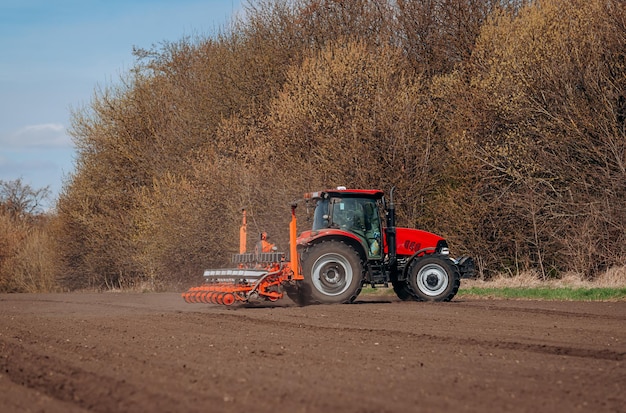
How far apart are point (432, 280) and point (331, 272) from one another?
2.24 metres

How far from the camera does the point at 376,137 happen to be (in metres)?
26.6

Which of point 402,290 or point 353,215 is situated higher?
point 353,215

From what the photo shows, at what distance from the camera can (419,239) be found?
17891 millimetres

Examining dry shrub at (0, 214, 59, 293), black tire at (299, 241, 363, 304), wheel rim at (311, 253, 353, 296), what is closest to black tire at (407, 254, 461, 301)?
black tire at (299, 241, 363, 304)

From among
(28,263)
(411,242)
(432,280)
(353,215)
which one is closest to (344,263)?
(353,215)

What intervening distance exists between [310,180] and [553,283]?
827 cm

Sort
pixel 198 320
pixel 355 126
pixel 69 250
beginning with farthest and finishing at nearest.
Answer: pixel 69 250 < pixel 355 126 < pixel 198 320

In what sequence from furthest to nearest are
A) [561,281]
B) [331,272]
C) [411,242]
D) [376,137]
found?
[376,137], [561,281], [411,242], [331,272]

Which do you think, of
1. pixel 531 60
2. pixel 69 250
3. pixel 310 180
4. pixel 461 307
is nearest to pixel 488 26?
pixel 531 60

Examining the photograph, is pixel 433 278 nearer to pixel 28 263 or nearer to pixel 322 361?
pixel 322 361

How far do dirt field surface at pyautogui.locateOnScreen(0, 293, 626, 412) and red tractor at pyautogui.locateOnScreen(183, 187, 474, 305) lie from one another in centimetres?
126

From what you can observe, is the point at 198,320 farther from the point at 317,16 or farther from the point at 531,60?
the point at 317,16

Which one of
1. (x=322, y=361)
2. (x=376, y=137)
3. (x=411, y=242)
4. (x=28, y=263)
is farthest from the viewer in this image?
(x=28, y=263)

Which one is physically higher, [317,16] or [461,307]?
[317,16]
